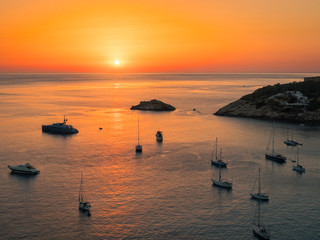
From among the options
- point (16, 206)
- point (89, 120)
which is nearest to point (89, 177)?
point (16, 206)

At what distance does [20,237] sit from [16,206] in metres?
11.2

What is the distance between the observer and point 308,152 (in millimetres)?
99688

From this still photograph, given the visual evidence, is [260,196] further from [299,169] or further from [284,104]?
[284,104]

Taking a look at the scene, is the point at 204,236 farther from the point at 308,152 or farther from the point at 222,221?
the point at 308,152

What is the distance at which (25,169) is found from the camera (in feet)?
248

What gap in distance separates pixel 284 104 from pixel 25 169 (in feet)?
464

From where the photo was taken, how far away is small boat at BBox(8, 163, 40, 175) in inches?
2968

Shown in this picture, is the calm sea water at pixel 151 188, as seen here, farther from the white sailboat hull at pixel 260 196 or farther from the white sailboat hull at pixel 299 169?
the white sailboat hull at pixel 299 169

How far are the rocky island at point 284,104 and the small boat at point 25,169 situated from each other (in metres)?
126

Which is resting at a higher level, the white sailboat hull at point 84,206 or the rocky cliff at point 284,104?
the rocky cliff at point 284,104

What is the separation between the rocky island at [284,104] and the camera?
164m

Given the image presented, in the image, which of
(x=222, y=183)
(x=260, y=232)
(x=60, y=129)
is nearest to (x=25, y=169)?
(x=222, y=183)

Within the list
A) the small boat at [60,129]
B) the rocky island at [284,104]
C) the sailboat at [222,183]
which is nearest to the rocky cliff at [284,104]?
the rocky island at [284,104]

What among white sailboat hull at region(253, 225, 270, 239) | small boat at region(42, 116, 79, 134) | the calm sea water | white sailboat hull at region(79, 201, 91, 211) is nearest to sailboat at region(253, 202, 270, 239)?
white sailboat hull at region(253, 225, 270, 239)
